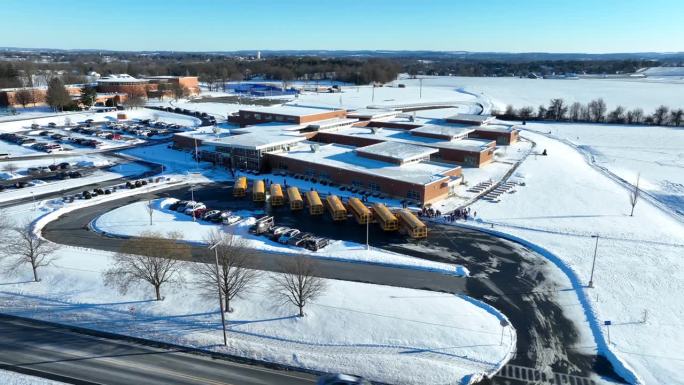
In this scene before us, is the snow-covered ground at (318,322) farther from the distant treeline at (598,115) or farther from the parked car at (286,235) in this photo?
the distant treeline at (598,115)

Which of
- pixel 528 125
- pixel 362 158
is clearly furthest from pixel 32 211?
pixel 528 125

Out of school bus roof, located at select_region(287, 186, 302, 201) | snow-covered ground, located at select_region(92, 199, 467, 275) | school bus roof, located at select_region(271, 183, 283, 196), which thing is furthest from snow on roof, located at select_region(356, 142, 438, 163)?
snow-covered ground, located at select_region(92, 199, 467, 275)

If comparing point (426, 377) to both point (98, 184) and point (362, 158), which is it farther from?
point (98, 184)

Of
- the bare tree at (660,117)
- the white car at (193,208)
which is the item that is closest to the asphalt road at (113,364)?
the white car at (193,208)

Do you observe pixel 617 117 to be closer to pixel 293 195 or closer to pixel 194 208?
pixel 293 195

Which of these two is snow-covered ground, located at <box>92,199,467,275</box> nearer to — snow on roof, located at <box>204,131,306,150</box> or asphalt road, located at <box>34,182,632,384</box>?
asphalt road, located at <box>34,182,632,384</box>

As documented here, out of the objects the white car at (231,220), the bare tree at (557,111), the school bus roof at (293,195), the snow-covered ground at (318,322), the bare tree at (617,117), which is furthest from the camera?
the bare tree at (557,111)

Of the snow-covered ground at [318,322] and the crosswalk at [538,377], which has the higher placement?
the snow-covered ground at [318,322]
